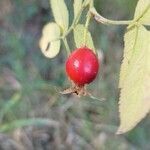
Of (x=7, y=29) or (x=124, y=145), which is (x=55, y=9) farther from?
(x=7, y=29)

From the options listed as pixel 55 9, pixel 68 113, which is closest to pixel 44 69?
pixel 68 113

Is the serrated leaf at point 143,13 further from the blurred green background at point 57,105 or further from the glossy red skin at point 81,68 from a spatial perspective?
the blurred green background at point 57,105

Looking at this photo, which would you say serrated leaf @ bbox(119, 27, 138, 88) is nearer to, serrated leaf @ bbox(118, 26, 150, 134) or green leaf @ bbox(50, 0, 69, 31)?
serrated leaf @ bbox(118, 26, 150, 134)

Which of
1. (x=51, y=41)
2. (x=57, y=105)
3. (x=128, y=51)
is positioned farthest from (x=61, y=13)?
(x=57, y=105)

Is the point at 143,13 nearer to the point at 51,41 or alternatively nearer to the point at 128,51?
the point at 128,51

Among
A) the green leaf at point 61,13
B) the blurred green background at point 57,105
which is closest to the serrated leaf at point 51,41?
the green leaf at point 61,13
